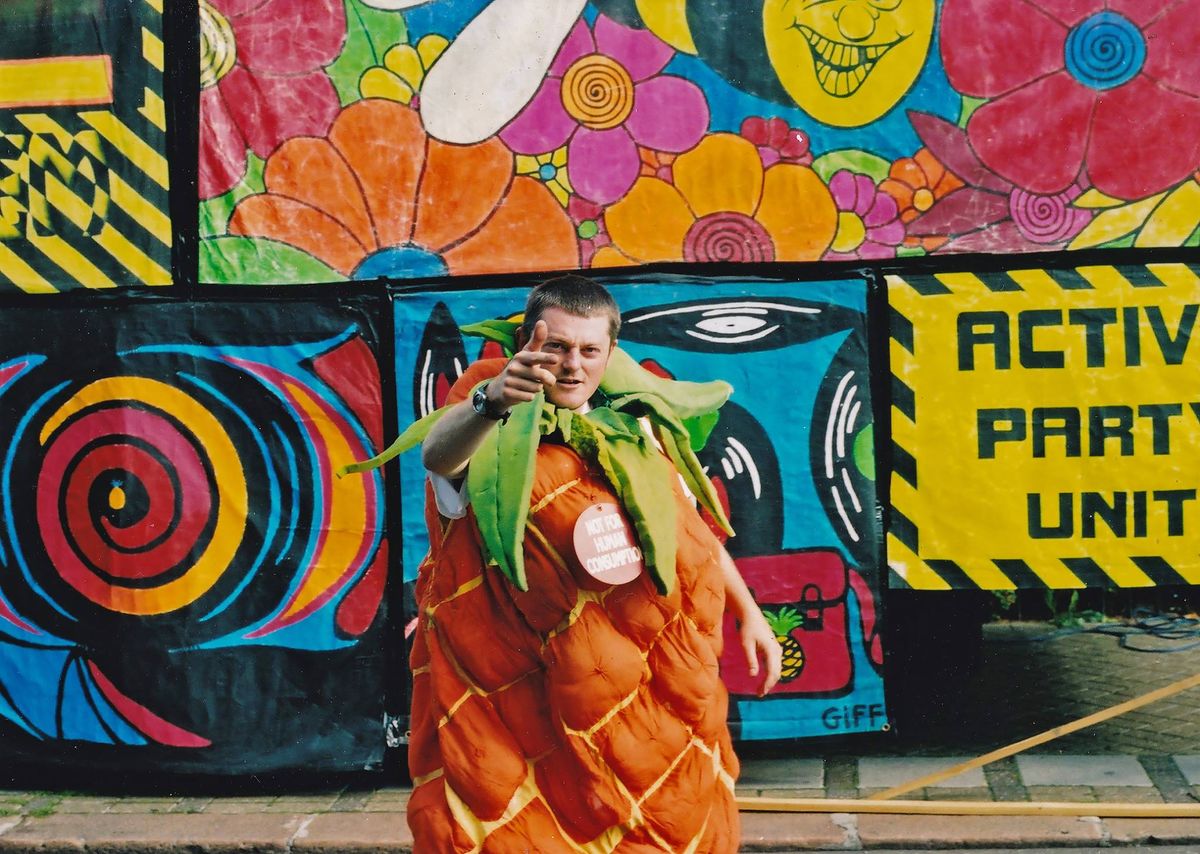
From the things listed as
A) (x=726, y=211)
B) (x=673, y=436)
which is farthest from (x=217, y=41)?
(x=673, y=436)

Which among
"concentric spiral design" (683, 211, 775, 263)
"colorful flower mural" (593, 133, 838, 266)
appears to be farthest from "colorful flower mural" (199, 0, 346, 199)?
"concentric spiral design" (683, 211, 775, 263)

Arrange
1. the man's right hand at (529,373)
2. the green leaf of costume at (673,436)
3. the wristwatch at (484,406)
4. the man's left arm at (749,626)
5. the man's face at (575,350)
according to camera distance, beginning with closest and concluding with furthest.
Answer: the man's right hand at (529,373) < the wristwatch at (484,406) < the man's face at (575,350) < the green leaf of costume at (673,436) < the man's left arm at (749,626)

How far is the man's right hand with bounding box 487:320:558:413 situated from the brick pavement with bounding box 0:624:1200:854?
249cm

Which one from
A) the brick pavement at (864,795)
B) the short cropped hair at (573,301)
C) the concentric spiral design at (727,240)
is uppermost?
the concentric spiral design at (727,240)

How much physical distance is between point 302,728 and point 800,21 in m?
3.11

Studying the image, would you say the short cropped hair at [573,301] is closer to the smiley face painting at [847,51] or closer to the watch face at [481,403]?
the watch face at [481,403]

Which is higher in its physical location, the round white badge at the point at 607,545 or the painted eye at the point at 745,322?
the painted eye at the point at 745,322

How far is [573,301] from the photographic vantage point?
2.96 metres

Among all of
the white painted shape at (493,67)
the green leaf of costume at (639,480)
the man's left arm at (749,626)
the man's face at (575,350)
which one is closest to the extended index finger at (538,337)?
the man's face at (575,350)

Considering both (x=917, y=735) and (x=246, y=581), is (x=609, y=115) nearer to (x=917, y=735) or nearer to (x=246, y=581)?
(x=246, y=581)

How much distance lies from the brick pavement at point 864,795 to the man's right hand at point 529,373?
2490mm

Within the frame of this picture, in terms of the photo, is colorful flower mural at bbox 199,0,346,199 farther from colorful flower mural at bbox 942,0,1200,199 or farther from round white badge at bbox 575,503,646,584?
round white badge at bbox 575,503,646,584

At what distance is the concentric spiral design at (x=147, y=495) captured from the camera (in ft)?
17.0

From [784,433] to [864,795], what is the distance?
1.31 meters
